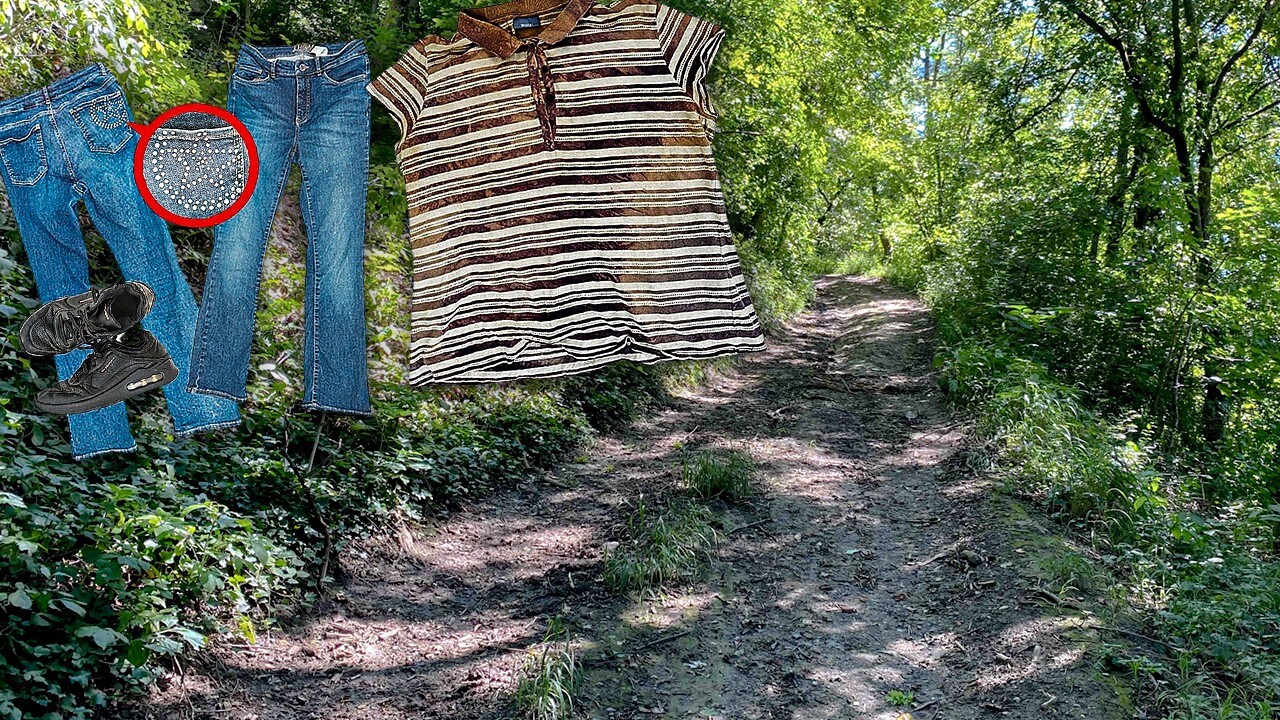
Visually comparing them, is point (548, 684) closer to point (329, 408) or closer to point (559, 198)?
point (329, 408)

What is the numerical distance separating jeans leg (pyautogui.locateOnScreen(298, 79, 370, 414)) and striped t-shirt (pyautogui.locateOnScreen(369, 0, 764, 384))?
27 centimetres

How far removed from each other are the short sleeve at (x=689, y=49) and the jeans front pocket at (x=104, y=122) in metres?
1.50

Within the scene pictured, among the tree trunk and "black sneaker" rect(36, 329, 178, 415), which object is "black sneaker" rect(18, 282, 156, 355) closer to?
"black sneaker" rect(36, 329, 178, 415)

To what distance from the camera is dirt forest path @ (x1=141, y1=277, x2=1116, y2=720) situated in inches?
182

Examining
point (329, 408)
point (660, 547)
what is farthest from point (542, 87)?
point (660, 547)

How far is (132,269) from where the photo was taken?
211 cm

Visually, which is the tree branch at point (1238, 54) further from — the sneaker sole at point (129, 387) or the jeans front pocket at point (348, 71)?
the sneaker sole at point (129, 387)

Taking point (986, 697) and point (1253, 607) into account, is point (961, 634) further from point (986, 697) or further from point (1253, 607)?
point (1253, 607)

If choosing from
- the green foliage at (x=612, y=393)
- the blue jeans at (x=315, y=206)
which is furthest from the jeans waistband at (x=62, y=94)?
the green foliage at (x=612, y=393)

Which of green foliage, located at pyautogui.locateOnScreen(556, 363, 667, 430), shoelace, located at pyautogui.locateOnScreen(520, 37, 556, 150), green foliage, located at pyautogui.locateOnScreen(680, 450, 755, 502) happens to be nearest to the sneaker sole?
shoelace, located at pyautogui.locateOnScreen(520, 37, 556, 150)

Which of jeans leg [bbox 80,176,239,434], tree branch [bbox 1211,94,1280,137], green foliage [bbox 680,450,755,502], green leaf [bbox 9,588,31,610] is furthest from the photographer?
tree branch [bbox 1211,94,1280,137]

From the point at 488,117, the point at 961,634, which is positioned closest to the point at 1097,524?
the point at 961,634

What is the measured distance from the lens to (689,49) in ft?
6.57

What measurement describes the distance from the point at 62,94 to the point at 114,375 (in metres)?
0.84
